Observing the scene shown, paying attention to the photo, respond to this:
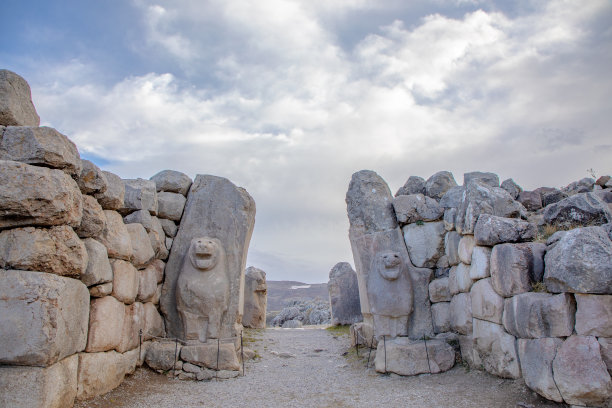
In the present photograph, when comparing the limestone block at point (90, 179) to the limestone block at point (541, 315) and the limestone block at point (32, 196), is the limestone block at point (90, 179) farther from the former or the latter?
the limestone block at point (541, 315)

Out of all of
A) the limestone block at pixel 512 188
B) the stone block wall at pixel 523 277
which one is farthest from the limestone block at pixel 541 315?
the limestone block at pixel 512 188

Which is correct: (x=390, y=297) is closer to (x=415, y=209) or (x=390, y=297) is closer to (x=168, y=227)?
(x=415, y=209)

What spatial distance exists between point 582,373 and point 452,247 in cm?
342

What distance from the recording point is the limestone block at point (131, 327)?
248 inches

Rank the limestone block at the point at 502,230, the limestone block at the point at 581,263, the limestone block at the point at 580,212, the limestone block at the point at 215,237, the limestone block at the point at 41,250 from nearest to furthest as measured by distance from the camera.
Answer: the limestone block at the point at 41,250, the limestone block at the point at 581,263, the limestone block at the point at 580,212, the limestone block at the point at 502,230, the limestone block at the point at 215,237

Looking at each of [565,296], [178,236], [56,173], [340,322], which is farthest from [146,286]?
[340,322]

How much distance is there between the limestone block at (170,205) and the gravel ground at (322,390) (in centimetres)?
259

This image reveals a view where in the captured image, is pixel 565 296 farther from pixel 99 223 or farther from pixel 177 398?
pixel 99 223

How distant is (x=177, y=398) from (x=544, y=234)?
510cm

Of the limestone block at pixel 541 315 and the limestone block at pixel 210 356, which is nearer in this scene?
the limestone block at pixel 541 315

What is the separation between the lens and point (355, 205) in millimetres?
8977

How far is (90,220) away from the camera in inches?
214

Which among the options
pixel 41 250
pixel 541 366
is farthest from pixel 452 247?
pixel 41 250

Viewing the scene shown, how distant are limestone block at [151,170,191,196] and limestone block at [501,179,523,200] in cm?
582
